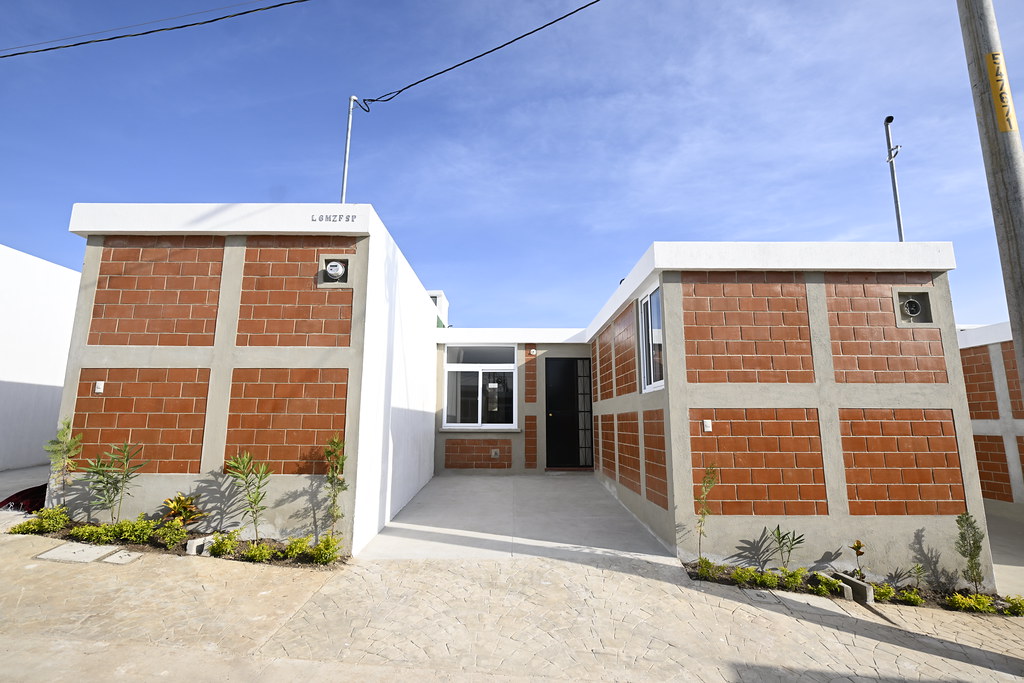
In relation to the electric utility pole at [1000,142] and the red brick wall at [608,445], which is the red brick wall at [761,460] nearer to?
the electric utility pole at [1000,142]

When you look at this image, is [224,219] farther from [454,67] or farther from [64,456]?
[454,67]

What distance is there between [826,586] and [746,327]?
2475 millimetres

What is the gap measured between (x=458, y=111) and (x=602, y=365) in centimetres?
491

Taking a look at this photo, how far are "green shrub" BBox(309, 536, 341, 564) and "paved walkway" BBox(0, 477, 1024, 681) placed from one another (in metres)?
0.14

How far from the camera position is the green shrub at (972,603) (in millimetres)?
3895

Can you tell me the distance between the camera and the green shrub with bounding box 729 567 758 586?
13.3 feet

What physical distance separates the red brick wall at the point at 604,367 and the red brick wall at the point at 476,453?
2339 mm

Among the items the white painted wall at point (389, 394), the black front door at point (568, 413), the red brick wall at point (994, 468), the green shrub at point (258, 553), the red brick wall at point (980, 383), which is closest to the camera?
the green shrub at point (258, 553)

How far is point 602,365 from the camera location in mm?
8422

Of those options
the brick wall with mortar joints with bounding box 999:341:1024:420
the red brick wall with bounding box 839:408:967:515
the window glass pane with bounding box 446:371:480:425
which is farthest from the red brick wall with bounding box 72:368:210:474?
the brick wall with mortar joints with bounding box 999:341:1024:420

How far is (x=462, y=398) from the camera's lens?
1009 cm

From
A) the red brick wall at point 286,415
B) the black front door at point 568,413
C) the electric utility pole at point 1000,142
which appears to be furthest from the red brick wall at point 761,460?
the black front door at point 568,413

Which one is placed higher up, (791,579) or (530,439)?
(530,439)

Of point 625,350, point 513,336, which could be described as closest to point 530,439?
point 513,336
